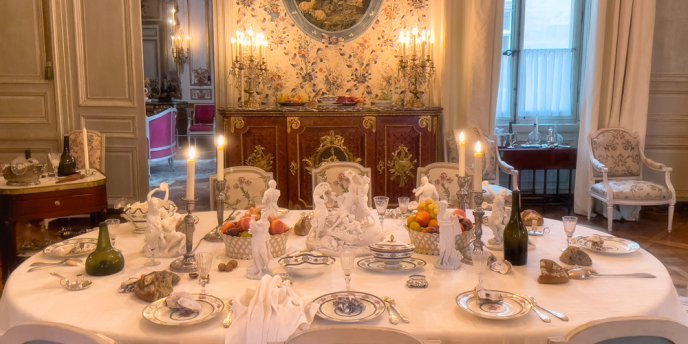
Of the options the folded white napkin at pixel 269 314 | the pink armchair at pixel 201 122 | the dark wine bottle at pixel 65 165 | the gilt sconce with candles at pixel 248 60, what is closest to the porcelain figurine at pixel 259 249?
the folded white napkin at pixel 269 314

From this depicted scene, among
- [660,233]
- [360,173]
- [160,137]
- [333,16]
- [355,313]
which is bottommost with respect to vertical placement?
[660,233]

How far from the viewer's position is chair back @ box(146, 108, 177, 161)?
27.6ft

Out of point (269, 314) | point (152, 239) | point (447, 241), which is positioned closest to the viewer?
point (269, 314)

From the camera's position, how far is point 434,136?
17.3ft

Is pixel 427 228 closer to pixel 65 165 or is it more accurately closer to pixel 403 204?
pixel 403 204

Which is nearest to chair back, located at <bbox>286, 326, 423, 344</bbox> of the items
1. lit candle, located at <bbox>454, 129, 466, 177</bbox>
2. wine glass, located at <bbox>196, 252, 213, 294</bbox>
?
wine glass, located at <bbox>196, 252, 213, 294</bbox>

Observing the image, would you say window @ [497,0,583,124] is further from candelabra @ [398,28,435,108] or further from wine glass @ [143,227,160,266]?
wine glass @ [143,227,160,266]

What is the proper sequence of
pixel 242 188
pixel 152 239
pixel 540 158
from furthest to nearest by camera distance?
pixel 540 158
pixel 242 188
pixel 152 239

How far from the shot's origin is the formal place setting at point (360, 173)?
5.88ft

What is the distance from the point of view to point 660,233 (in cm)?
519

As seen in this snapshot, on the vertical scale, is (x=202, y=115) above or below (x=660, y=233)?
above

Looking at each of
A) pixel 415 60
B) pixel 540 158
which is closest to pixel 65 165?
pixel 415 60

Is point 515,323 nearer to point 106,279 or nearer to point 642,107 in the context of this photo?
point 106,279

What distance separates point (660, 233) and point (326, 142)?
9.70 ft
